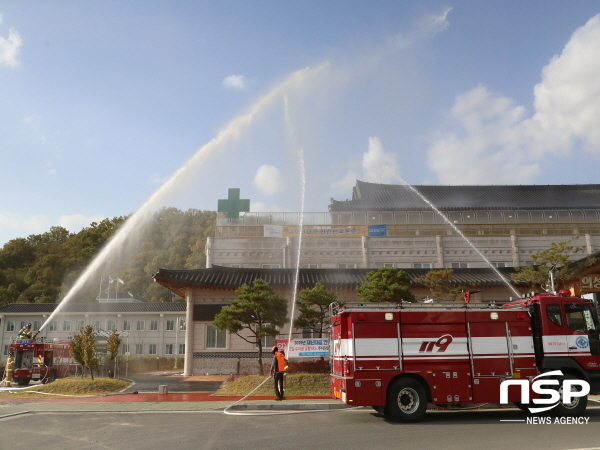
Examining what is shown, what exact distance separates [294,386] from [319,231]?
2916cm

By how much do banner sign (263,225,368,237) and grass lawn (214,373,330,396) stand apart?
26.8 m

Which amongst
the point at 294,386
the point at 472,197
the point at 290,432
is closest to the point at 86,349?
the point at 294,386

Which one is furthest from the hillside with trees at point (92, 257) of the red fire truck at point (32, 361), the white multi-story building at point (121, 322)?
the red fire truck at point (32, 361)

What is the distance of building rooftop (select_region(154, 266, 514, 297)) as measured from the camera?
3044 cm

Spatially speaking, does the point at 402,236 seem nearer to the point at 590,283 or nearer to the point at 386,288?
the point at 590,283

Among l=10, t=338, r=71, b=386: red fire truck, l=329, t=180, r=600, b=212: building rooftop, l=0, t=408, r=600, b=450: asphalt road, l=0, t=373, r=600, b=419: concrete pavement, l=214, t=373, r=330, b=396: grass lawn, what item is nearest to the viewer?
l=0, t=408, r=600, b=450: asphalt road

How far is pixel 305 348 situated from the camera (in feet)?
65.8

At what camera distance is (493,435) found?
1074 cm

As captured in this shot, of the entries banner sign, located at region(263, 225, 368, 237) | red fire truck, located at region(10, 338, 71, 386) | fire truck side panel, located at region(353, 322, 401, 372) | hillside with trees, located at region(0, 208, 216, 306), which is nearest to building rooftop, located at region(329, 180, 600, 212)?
banner sign, located at region(263, 225, 368, 237)

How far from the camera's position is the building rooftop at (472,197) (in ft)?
185

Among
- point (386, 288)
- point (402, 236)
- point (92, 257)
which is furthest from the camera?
point (92, 257)

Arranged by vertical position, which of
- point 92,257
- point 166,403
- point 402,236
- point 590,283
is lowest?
point 166,403

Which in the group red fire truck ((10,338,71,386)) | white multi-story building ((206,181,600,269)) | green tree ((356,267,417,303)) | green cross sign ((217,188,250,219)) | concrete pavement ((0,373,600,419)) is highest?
green cross sign ((217,188,250,219))

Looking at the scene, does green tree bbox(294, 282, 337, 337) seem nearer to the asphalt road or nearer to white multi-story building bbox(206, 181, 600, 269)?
the asphalt road
